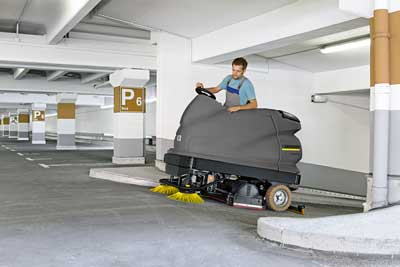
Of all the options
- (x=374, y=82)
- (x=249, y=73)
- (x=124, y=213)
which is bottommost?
(x=124, y=213)

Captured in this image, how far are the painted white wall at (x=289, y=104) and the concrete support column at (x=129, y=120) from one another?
225cm

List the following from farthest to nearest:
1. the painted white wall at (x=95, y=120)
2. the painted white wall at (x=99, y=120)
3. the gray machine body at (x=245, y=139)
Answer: the painted white wall at (x=95, y=120), the painted white wall at (x=99, y=120), the gray machine body at (x=245, y=139)

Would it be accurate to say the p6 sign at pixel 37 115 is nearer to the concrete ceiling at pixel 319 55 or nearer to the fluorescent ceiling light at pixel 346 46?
the concrete ceiling at pixel 319 55

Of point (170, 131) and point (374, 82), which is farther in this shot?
point (170, 131)

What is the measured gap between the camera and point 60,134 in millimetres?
21516

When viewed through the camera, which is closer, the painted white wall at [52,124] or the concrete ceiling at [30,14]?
the concrete ceiling at [30,14]

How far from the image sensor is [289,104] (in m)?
11.6

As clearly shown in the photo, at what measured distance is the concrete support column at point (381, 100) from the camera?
4.35 metres

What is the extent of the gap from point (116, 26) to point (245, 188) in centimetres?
687

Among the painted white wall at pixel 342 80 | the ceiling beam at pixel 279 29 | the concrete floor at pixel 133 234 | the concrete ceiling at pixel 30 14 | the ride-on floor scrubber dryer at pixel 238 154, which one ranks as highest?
the concrete ceiling at pixel 30 14

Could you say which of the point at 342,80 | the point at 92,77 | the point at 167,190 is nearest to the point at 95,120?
the point at 92,77

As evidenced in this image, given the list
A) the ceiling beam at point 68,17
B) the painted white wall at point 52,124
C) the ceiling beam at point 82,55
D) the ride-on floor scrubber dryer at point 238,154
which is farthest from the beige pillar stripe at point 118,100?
the painted white wall at point 52,124

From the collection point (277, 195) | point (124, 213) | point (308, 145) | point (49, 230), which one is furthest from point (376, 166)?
point (308, 145)

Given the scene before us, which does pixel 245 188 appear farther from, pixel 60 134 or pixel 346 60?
pixel 60 134
